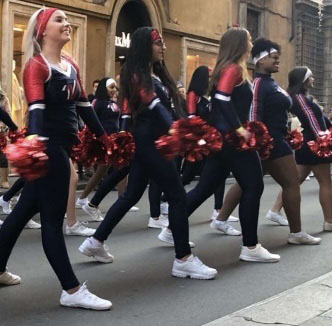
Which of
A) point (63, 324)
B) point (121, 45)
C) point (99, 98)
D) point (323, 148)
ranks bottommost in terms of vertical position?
point (63, 324)

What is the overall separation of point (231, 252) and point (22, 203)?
8.31 feet

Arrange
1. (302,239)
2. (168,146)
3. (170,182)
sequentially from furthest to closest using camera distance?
(302,239)
(170,182)
(168,146)

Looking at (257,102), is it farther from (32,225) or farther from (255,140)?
(32,225)

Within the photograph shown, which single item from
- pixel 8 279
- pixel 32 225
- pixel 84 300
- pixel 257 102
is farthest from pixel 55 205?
pixel 32 225

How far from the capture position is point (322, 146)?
24.4ft

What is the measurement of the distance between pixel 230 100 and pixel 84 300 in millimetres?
2127

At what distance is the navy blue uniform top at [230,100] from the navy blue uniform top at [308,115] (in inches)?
63.2

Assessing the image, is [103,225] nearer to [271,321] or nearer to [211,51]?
[271,321]

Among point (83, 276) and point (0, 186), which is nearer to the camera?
point (83, 276)

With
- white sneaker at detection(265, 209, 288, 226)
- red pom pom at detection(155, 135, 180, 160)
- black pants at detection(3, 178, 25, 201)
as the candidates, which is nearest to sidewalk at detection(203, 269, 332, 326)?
red pom pom at detection(155, 135, 180, 160)

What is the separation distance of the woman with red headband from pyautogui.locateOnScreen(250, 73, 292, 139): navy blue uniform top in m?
2.37

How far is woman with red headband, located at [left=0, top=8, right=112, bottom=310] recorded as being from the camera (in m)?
4.29

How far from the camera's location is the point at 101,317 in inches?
169

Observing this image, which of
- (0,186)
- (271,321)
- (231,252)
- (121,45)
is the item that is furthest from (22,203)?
(121,45)
